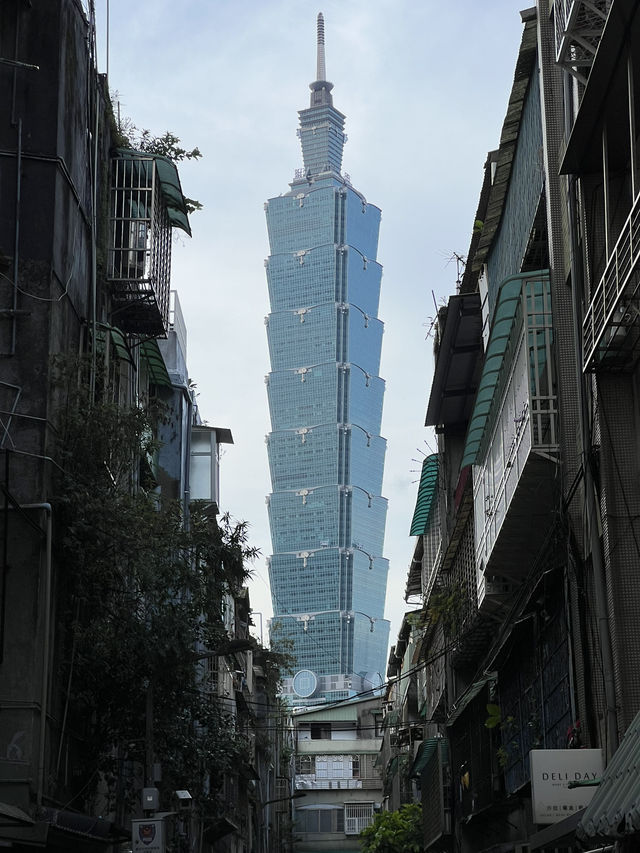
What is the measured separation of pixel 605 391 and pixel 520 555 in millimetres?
6558

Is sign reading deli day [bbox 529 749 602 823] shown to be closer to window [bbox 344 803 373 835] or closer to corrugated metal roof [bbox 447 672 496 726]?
corrugated metal roof [bbox 447 672 496 726]

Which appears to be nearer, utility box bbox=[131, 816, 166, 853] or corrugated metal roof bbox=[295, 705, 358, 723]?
utility box bbox=[131, 816, 166, 853]

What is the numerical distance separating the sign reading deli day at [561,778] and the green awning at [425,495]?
21.9 meters

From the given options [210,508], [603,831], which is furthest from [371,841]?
[603,831]

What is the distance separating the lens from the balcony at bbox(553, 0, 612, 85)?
1465cm

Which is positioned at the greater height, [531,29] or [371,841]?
[531,29]

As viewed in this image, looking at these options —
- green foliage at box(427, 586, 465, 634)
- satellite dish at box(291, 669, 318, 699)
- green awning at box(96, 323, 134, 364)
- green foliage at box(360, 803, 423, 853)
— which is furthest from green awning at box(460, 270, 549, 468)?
satellite dish at box(291, 669, 318, 699)

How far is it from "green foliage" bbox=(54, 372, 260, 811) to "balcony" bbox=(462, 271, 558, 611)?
4.34 metres

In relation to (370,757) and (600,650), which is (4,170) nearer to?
(600,650)

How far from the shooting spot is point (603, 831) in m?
10.2

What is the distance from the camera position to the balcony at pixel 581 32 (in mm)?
14648

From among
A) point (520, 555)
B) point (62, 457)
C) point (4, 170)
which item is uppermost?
point (4, 170)

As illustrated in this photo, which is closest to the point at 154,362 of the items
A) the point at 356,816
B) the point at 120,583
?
the point at 120,583

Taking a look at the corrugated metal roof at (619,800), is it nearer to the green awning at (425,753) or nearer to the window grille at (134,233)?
the window grille at (134,233)
